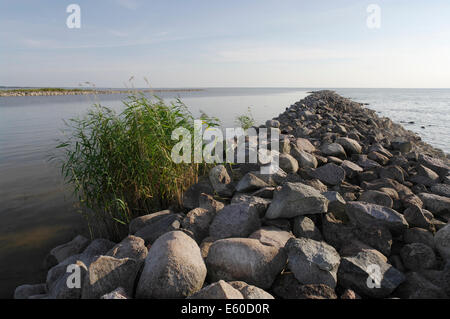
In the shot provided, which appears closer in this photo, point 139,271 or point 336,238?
point 139,271

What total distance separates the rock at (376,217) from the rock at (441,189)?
158 centimetres

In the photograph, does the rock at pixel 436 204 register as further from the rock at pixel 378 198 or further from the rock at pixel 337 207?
the rock at pixel 337 207

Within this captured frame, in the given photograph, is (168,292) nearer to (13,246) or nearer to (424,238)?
(424,238)

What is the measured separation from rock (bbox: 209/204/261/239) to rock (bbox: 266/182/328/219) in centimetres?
26

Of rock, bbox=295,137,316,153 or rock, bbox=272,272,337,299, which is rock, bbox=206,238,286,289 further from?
rock, bbox=295,137,316,153

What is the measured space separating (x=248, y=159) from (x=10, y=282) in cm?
372

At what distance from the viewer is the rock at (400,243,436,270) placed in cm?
252

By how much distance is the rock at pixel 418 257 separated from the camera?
2.52 m

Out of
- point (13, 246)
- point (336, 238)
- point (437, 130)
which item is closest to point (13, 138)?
point (13, 246)

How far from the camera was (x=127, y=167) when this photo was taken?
3811 mm

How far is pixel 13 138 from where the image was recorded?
10516 millimetres

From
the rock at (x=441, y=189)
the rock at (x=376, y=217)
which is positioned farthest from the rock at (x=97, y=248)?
the rock at (x=441, y=189)

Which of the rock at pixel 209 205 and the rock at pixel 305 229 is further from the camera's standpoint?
the rock at pixel 209 205

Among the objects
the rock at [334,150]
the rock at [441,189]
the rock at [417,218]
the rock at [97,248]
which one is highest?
the rock at [334,150]
